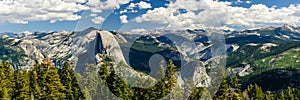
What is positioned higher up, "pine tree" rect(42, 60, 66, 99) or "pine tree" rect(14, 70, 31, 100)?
"pine tree" rect(42, 60, 66, 99)

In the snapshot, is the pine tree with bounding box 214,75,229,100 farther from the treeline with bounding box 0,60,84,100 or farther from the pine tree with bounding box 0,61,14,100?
the pine tree with bounding box 0,61,14,100

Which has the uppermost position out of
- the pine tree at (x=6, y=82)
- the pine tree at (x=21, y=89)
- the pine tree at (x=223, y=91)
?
the pine tree at (x=6, y=82)

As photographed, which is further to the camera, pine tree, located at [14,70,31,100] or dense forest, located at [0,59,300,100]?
pine tree, located at [14,70,31,100]

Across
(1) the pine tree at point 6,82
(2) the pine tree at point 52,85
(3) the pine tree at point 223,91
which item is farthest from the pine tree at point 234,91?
(1) the pine tree at point 6,82

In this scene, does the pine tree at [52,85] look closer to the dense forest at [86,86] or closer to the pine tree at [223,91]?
the dense forest at [86,86]

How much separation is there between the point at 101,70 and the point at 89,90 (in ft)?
48.0

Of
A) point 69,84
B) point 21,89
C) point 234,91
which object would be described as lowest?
point 234,91

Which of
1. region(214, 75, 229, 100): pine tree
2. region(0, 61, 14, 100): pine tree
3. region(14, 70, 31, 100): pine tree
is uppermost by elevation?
region(0, 61, 14, 100): pine tree

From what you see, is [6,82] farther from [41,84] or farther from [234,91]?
[234,91]

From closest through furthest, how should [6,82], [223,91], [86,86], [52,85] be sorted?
[52,85] → [6,82] → [223,91] → [86,86]

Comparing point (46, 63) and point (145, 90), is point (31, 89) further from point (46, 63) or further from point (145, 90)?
point (145, 90)

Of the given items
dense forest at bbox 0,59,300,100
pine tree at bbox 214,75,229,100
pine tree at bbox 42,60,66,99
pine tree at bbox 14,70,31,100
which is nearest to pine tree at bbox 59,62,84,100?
dense forest at bbox 0,59,300,100

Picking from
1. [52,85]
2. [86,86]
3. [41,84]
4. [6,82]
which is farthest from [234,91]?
[6,82]

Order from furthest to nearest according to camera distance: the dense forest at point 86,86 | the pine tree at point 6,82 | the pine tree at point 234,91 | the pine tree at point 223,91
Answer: the pine tree at point 223,91 < the pine tree at point 234,91 < the dense forest at point 86,86 < the pine tree at point 6,82
